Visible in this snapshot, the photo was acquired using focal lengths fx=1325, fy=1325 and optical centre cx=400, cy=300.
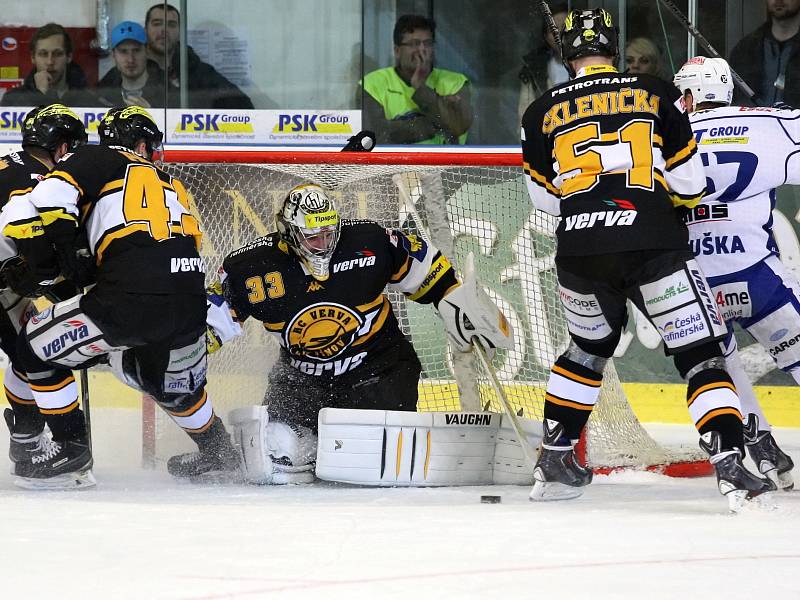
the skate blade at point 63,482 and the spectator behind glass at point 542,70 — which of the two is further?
the spectator behind glass at point 542,70

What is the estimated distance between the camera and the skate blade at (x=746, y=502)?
2871 mm

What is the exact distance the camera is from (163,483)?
3.64 m

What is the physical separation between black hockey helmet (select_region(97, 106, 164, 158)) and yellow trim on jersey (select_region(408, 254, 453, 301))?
0.86m

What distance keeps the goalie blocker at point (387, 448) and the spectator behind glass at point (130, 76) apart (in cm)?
245

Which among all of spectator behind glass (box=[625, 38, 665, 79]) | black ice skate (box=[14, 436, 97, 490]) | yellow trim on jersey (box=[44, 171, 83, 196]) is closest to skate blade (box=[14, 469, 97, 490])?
black ice skate (box=[14, 436, 97, 490])

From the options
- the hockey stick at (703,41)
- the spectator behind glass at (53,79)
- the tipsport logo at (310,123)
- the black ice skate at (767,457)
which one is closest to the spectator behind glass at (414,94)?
the tipsport logo at (310,123)

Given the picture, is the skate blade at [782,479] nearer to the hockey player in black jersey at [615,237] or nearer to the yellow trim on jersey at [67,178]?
the hockey player in black jersey at [615,237]

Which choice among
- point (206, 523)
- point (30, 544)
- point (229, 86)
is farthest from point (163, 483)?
point (229, 86)

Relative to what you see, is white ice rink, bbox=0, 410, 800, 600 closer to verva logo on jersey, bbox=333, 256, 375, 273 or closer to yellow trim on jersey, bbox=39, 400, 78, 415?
yellow trim on jersey, bbox=39, 400, 78, 415

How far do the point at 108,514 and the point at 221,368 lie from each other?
47.5 inches

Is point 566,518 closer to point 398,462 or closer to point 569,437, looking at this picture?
point 569,437

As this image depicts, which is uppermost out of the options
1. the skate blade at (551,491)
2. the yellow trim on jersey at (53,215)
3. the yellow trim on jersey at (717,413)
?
the yellow trim on jersey at (53,215)

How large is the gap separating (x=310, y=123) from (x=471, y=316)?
2.17 meters

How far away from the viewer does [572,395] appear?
3195 mm
